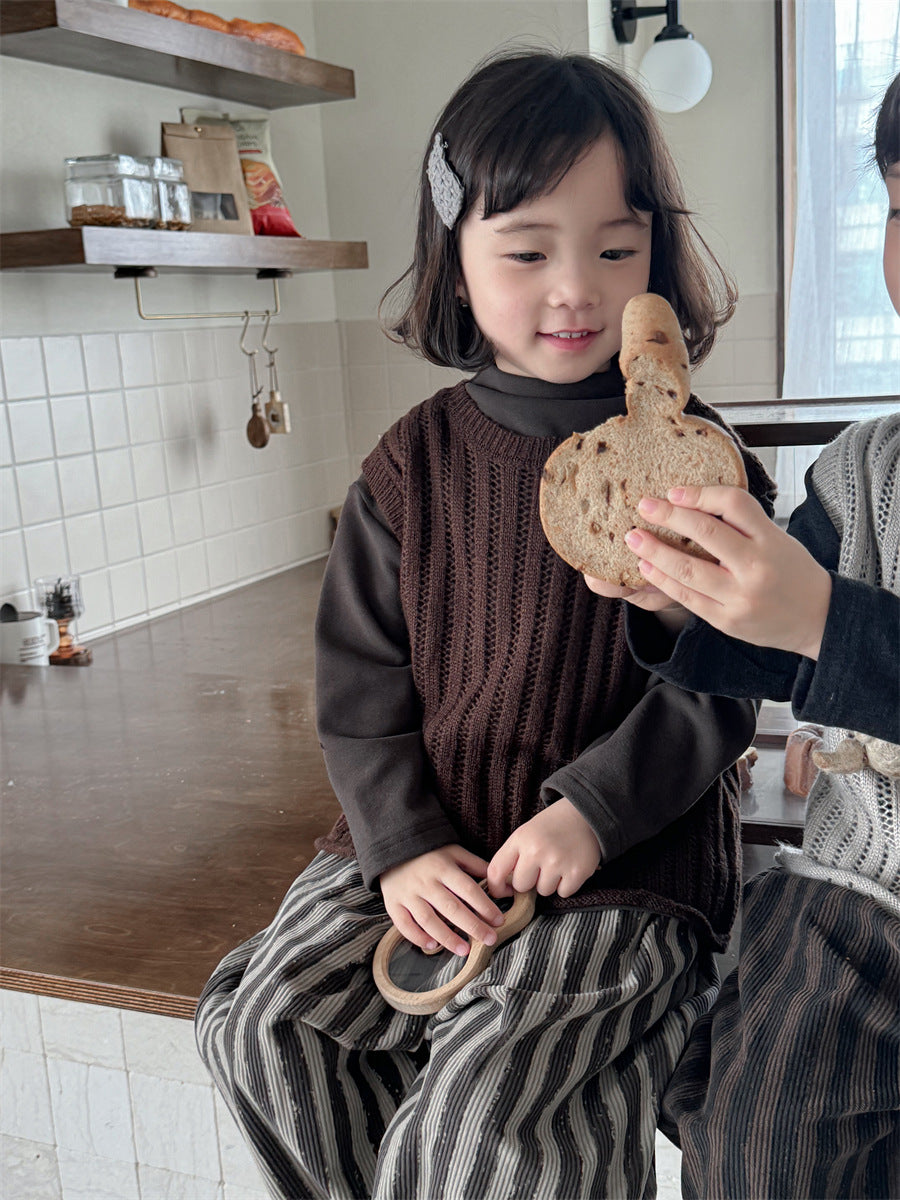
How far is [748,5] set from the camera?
261cm

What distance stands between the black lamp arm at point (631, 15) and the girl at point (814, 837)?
1702 millimetres

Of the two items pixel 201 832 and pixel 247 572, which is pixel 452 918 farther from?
pixel 247 572

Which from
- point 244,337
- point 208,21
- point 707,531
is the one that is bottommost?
point 707,531

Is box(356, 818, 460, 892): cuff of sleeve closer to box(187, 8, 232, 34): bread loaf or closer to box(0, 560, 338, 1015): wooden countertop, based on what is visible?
box(0, 560, 338, 1015): wooden countertop

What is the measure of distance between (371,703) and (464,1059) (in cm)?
31

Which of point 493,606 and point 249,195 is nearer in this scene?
point 493,606

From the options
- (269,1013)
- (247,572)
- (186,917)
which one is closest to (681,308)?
(269,1013)

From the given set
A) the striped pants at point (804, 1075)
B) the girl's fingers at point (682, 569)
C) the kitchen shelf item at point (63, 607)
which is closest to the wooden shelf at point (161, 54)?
the kitchen shelf item at point (63, 607)

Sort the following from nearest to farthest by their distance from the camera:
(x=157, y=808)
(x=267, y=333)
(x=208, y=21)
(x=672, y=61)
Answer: (x=157, y=808)
(x=208, y=21)
(x=672, y=61)
(x=267, y=333)

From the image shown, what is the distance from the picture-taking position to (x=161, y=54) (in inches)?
76.2

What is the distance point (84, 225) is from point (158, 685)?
78cm

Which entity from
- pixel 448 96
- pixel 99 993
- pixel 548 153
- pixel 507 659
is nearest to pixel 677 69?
→ pixel 448 96

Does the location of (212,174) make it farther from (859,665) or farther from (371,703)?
(859,665)

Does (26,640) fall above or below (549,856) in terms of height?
below
